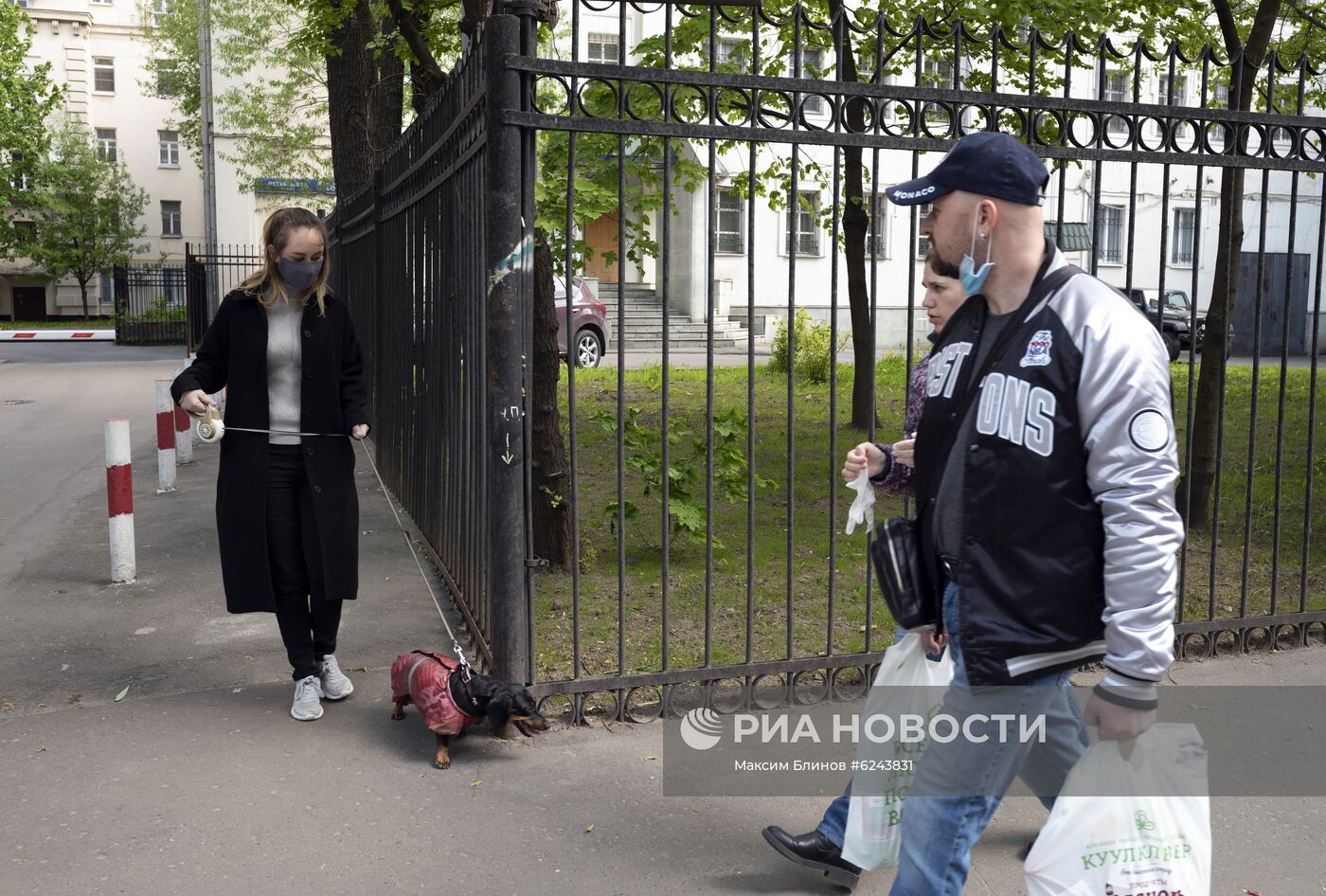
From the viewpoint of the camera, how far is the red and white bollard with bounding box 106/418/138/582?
22.4 feet

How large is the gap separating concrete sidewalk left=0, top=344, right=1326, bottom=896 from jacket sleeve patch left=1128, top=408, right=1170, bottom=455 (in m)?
1.74

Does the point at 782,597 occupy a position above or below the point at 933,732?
below

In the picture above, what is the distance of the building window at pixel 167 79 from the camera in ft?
127

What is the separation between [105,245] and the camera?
4562 cm

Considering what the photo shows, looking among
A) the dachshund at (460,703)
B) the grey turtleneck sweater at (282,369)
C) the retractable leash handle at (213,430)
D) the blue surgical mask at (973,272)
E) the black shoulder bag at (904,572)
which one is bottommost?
the dachshund at (460,703)

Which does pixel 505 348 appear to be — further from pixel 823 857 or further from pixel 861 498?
pixel 823 857

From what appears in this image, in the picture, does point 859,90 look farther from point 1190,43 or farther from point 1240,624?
point 1190,43

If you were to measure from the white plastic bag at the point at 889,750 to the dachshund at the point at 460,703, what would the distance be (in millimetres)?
1461

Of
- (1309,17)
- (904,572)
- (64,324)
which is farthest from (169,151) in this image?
(904,572)

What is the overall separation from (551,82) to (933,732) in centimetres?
306

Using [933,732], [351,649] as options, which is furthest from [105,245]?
[933,732]

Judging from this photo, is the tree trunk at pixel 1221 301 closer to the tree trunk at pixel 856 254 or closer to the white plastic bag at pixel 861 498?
the tree trunk at pixel 856 254

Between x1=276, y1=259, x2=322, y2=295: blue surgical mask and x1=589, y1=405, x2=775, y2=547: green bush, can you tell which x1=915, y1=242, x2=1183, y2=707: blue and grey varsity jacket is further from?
x1=589, y1=405, x2=775, y2=547: green bush

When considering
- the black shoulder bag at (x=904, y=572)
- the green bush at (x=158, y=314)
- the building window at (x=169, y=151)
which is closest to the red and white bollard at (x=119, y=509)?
the black shoulder bag at (x=904, y=572)
